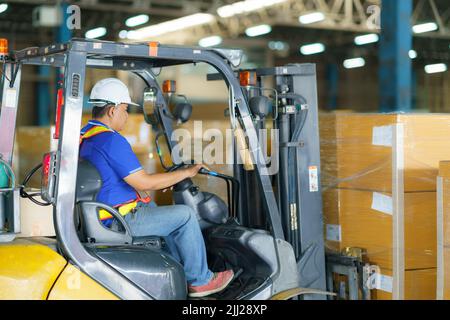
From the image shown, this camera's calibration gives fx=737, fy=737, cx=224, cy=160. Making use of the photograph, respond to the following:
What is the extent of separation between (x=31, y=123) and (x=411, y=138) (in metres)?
16.9

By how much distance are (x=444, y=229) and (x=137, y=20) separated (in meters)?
14.8

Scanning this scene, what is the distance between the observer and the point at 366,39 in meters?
22.0

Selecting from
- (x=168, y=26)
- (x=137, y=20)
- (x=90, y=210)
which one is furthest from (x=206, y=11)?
(x=90, y=210)

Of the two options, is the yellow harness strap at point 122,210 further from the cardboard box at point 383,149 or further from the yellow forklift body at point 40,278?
the cardboard box at point 383,149

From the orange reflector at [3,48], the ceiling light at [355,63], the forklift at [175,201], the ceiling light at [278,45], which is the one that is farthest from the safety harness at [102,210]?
the ceiling light at [355,63]

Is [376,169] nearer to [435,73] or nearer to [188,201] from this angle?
[188,201]

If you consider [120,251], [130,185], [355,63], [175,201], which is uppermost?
[355,63]

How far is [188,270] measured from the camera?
13.7 feet

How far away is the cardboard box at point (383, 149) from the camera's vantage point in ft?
15.1

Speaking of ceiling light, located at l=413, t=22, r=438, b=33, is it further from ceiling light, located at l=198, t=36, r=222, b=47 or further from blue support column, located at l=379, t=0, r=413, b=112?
blue support column, located at l=379, t=0, r=413, b=112

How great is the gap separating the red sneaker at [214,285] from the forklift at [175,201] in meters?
0.05

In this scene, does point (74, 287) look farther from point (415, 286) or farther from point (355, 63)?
point (355, 63)

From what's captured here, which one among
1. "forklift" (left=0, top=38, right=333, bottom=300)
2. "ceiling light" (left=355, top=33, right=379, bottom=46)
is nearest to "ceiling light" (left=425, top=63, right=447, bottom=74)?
"ceiling light" (left=355, top=33, right=379, bottom=46)
